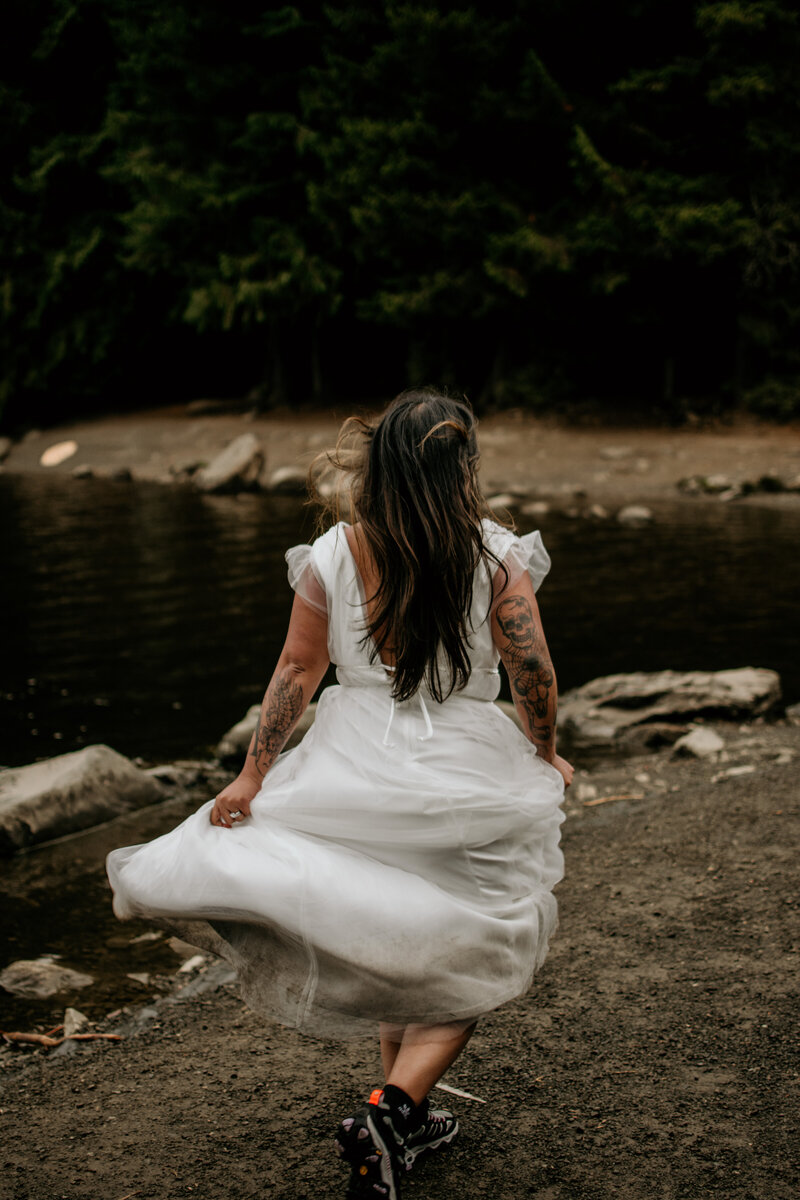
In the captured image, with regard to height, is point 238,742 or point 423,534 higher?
point 423,534

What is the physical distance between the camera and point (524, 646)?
108 inches

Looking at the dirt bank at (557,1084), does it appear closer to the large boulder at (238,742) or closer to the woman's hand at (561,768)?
the woman's hand at (561,768)

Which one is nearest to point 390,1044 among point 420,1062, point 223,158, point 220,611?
point 420,1062

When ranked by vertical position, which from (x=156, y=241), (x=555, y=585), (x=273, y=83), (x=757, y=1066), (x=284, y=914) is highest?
(x=273, y=83)

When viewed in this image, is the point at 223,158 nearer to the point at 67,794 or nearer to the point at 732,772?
the point at 67,794

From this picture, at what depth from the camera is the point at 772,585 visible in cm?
1270

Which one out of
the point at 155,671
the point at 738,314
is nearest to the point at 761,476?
the point at 738,314

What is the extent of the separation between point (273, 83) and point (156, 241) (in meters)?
5.25

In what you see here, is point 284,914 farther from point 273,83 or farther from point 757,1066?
point 273,83

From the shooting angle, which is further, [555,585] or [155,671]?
[555,585]

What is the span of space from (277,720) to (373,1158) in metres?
1.09

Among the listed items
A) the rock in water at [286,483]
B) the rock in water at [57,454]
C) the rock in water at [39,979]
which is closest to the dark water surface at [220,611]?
the rock in water at [39,979]

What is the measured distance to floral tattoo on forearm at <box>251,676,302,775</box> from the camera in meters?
2.84

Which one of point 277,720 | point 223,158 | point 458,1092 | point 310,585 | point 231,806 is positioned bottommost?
point 458,1092
